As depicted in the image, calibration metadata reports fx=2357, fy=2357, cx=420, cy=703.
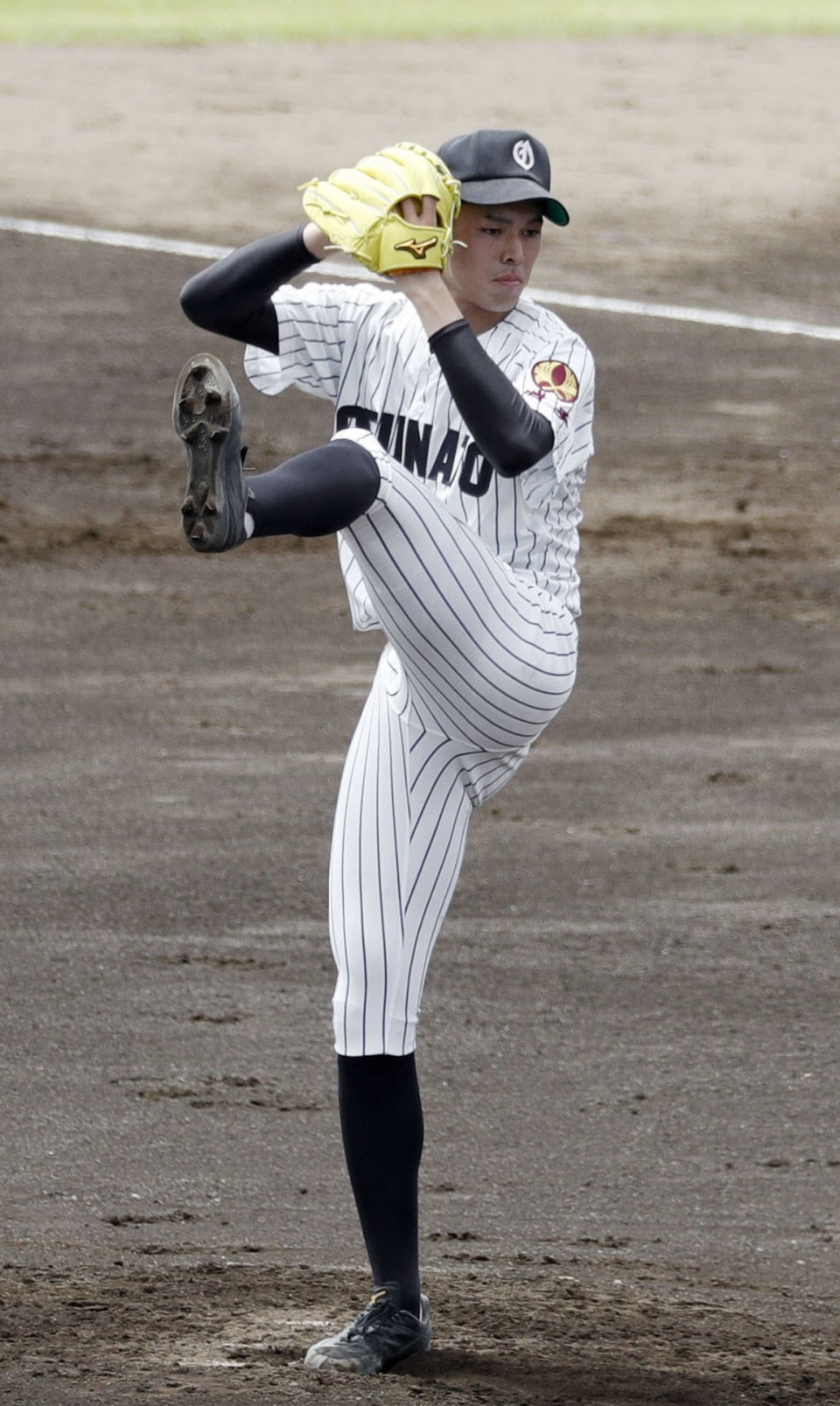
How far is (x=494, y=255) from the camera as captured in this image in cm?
384

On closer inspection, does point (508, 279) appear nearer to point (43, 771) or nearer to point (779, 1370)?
point (779, 1370)

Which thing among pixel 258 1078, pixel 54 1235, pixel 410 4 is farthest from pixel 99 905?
pixel 410 4

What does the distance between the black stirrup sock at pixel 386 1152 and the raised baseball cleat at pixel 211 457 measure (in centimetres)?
96

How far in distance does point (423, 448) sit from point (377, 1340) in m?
1.47

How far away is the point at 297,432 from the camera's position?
12445mm

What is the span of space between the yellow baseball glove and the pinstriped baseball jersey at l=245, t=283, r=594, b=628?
272mm

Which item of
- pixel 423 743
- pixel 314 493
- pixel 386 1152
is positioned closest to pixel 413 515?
pixel 314 493

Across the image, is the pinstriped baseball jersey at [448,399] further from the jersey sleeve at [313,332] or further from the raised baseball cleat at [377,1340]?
the raised baseball cleat at [377,1340]

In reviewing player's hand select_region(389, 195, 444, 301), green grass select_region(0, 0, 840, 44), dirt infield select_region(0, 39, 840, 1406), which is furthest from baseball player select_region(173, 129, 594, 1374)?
green grass select_region(0, 0, 840, 44)

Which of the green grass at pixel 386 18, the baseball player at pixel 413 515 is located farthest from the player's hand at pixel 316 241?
the green grass at pixel 386 18

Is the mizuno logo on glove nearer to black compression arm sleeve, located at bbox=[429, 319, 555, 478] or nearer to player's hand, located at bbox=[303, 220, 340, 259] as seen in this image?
black compression arm sleeve, located at bbox=[429, 319, 555, 478]

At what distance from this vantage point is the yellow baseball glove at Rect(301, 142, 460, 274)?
356 cm

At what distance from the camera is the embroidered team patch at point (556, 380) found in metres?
3.77

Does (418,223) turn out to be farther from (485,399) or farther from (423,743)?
(423,743)
